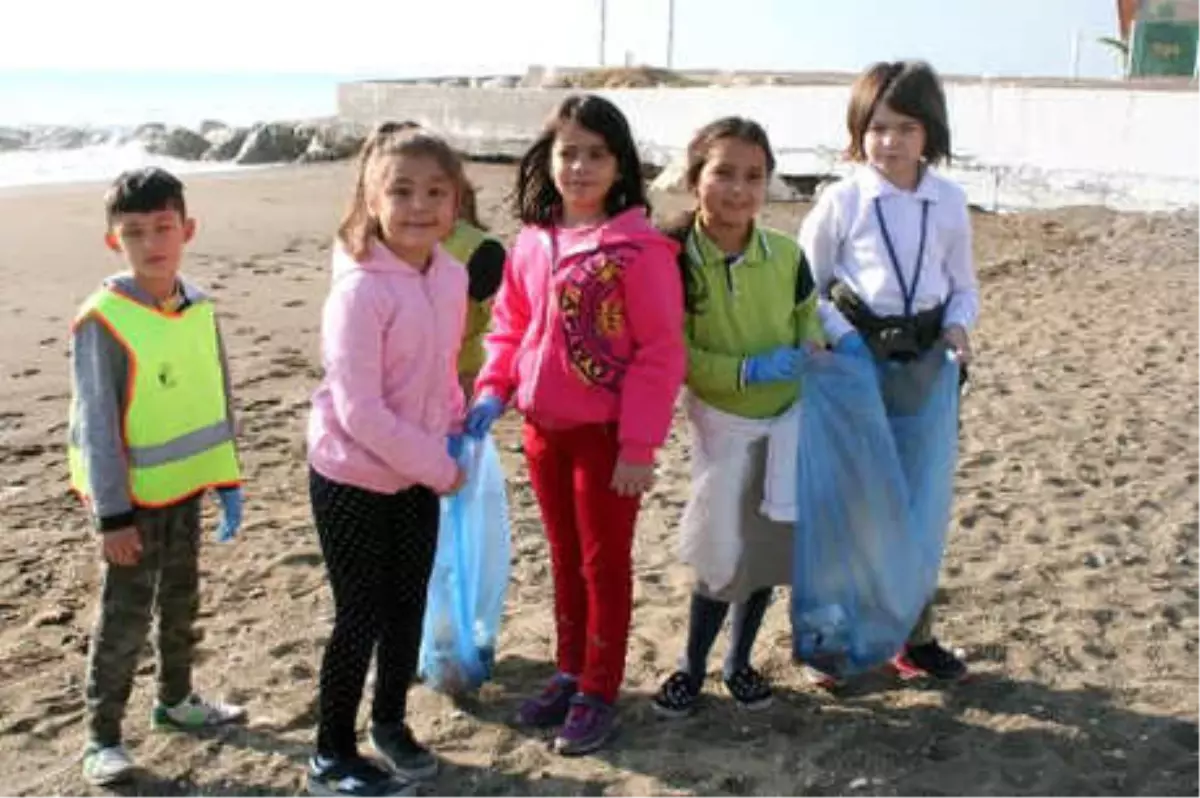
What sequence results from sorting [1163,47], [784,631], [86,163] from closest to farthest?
[784,631], [1163,47], [86,163]

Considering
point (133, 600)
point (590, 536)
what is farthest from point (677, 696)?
point (133, 600)

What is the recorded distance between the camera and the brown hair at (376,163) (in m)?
2.87

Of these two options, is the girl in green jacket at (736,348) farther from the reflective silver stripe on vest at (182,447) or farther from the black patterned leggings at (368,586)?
the reflective silver stripe on vest at (182,447)

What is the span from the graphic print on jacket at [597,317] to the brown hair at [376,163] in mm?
360

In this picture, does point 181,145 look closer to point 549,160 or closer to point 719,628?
point 549,160

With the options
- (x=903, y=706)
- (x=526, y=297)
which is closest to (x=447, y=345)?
(x=526, y=297)

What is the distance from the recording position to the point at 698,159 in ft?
10.7

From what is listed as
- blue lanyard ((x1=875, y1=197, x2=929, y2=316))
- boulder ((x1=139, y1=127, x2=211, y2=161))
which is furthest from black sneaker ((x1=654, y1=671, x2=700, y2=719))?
boulder ((x1=139, y1=127, x2=211, y2=161))

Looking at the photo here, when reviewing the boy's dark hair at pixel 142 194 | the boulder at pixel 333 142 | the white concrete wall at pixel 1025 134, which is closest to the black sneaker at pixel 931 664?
the boy's dark hair at pixel 142 194

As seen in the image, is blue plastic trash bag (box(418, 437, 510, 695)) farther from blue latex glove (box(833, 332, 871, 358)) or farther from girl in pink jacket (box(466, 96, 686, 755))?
blue latex glove (box(833, 332, 871, 358))

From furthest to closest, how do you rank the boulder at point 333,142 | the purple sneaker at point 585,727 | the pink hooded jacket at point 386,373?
the boulder at point 333,142, the purple sneaker at point 585,727, the pink hooded jacket at point 386,373

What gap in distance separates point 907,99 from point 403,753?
2.07 meters

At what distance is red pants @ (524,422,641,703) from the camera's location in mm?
3150

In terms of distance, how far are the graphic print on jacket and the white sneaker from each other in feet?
4.70
